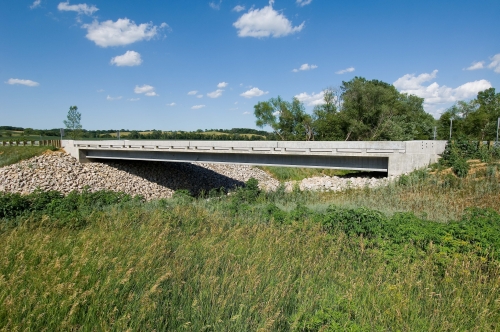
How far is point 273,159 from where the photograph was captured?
67.8 ft

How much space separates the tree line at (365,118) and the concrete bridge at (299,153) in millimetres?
27232

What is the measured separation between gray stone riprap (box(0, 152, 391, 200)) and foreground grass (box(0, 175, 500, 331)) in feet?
37.2

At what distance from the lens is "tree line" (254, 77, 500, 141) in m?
46.0

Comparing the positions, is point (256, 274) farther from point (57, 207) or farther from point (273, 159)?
point (273, 159)

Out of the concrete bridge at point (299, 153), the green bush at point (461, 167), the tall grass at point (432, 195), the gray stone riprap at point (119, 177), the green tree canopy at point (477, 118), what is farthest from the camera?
the green tree canopy at point (477, 118)

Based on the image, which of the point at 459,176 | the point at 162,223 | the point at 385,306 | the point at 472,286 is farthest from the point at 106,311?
the point at 459,176

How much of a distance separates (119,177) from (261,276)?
25.1 metres

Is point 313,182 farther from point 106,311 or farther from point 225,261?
point 106,311

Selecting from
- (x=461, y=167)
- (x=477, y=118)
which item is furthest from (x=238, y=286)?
(x=477, y=118)

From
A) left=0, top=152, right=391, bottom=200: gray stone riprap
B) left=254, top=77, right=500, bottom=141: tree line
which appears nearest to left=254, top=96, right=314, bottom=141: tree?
left=254, top=77, right=500, bottom=141: tree line

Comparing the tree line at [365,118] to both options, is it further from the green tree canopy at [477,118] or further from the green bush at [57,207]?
the green bush at [57,207]

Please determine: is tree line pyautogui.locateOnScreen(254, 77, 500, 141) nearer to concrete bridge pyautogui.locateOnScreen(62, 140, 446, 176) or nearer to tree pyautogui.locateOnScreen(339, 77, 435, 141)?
tree pyautogui.locateOnScreen(339, 77, 435, 141)

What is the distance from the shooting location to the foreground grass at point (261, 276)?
3598 millimetres

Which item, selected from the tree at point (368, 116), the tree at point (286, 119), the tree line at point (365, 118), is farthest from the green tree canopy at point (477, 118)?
the tree at point (286, 119)
